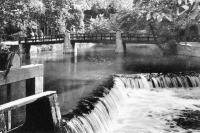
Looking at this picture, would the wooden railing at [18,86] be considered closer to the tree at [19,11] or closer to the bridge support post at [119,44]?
the tree at [19,11]

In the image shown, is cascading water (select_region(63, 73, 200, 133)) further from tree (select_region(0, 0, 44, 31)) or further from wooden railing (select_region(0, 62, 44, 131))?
tree (select_region(0, 0, 44, 31))

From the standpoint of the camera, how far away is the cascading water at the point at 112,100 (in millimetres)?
11336

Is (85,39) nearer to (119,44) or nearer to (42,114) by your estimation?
(119,44)

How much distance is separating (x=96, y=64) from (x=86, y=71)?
14.2 ft

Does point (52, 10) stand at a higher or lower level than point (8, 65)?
higher

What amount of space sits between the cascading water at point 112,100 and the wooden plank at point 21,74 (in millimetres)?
1888

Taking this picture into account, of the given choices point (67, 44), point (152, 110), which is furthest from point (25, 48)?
point (152, 110)

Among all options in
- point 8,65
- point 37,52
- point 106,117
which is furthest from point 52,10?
point 8,65

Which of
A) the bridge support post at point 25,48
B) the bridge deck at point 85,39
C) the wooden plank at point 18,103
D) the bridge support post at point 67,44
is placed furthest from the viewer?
the bridge support post at point 67,44

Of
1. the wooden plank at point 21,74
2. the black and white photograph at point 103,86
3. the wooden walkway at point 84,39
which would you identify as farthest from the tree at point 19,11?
the wooden plank at point 21,74

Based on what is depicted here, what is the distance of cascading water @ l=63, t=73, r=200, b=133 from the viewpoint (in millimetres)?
11336

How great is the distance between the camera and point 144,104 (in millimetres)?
16672

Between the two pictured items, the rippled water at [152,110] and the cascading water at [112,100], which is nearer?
the cascading water at [112,100]

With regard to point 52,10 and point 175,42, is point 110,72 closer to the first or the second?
point 175,42
